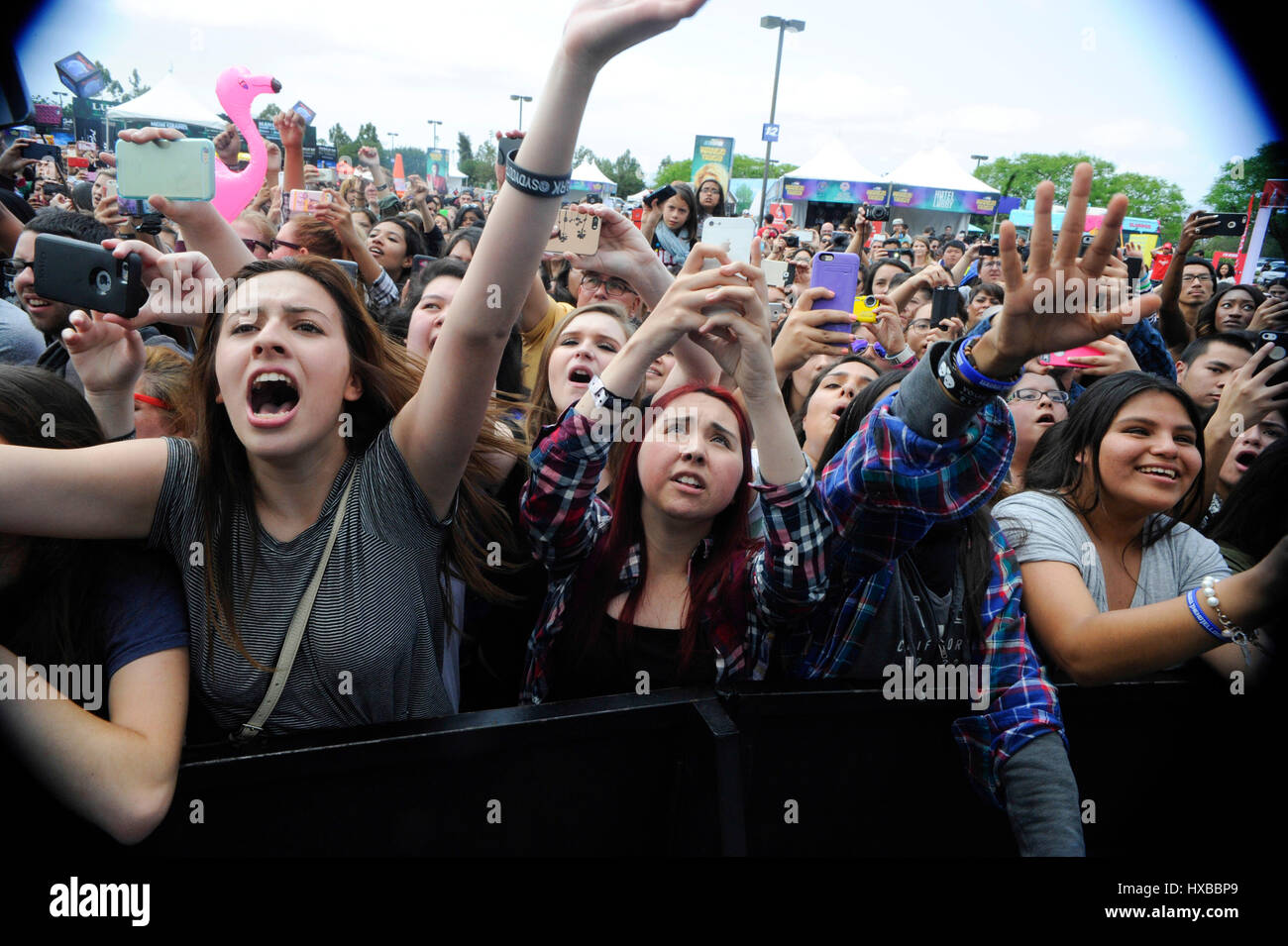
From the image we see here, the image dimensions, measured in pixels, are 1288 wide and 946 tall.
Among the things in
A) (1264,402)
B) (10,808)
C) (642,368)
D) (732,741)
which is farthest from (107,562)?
(1264,402)

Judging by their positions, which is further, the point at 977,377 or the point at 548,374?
the point at 548,374

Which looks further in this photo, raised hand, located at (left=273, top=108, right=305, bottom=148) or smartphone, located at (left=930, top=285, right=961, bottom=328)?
raised hand, located at (left=273, top=108, right=305, bottom=148)

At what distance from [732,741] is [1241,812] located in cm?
130

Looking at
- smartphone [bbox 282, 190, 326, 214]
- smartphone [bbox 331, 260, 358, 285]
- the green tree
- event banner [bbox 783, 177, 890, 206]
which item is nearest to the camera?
smartphone [bbox 331, 260, 358, 285]

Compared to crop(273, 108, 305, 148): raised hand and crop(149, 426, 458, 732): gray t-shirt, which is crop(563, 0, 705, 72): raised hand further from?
crop(273, 108, 305, 148): raised hand

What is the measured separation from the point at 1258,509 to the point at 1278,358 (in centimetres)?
81

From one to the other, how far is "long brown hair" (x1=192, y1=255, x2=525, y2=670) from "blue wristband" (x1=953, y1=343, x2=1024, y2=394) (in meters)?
1.02

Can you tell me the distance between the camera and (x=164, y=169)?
202 centimetres

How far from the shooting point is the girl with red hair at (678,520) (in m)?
1.55

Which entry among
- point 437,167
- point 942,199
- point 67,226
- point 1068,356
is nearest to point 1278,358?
point 1068,356

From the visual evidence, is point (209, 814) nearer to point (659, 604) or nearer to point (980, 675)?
point (659, 604)

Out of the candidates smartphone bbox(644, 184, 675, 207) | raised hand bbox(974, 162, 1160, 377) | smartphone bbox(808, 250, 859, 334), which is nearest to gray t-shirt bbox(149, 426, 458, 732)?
raised hand bbox(974, 162, 1160, 377)

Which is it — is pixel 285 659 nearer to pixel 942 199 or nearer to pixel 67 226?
pixel 67 226

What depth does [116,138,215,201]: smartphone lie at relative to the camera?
78.7 inches
